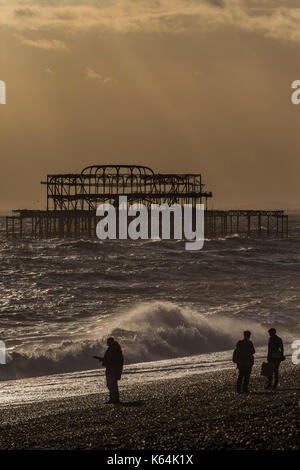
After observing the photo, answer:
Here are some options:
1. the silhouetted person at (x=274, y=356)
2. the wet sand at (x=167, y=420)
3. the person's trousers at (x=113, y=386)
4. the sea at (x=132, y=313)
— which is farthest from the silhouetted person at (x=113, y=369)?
the silhouetted person at (x=274, y=356)

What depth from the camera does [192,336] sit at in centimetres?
2750

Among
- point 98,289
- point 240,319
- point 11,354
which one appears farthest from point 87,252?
point 11,354

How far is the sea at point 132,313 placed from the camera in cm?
2152

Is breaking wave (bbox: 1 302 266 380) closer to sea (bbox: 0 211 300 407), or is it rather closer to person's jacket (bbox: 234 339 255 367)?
sea (bbox: 0 211 300 407)

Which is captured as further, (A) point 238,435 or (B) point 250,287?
(B) point 250,287

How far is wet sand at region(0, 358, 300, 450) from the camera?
10.8 m

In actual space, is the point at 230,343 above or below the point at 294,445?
below

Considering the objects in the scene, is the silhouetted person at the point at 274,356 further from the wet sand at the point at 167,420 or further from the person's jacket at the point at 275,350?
the wet sand at the point at 167,420

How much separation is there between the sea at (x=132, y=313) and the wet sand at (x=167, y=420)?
2.02m

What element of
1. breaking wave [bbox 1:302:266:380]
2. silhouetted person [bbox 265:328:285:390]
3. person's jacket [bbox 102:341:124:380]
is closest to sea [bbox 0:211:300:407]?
breaking wave [bbox 1:302:266:380]

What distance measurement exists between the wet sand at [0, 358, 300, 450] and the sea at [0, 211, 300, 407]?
6.64 ft

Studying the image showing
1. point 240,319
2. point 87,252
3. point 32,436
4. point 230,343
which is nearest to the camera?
point 32,436
